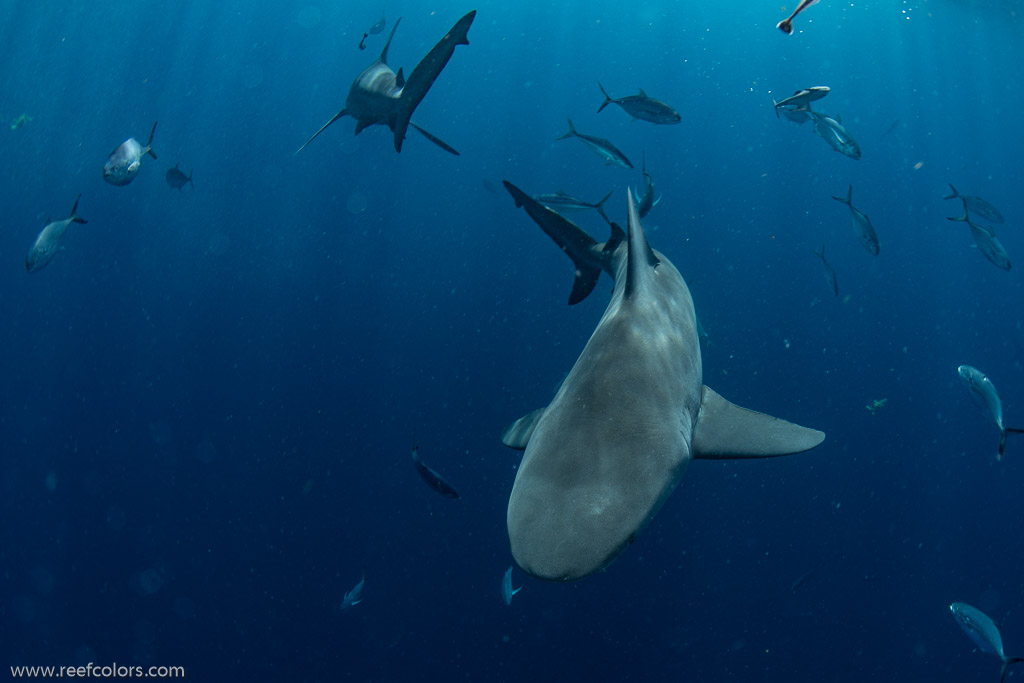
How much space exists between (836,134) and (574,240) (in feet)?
14.8

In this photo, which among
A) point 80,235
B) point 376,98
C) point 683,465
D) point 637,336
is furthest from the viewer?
point 80,235

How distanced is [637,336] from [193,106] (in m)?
31.6

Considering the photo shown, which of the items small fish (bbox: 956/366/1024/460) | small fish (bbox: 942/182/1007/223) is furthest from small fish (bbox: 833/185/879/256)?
small fish (bbox: 956/366/1024/460)

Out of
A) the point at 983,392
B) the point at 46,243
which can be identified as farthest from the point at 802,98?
the point at 46,243

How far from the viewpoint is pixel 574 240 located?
4297 millimetres

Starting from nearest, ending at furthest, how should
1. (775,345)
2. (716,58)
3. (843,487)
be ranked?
(843,487)
(775,345)
(716,58)

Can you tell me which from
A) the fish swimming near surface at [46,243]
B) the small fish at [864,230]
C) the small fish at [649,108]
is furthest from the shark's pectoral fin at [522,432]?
the fish swimming near surface at [46,243]

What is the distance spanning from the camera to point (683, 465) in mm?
2424

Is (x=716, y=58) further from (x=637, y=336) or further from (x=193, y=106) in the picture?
(x=637, y=336)

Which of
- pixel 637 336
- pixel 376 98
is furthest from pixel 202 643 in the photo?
pixel 637 336

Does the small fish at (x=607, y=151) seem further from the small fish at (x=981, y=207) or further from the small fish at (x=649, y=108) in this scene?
the small fish at (x=981, y=207)

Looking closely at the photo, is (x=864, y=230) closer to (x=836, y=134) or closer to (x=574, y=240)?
(x=836, y=134)

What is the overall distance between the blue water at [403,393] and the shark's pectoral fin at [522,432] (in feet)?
24.7

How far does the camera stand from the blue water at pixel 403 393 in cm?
1166
